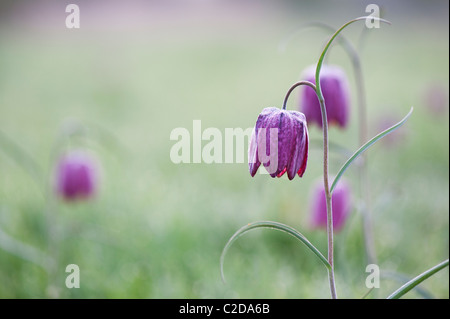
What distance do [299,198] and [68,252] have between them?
37.8 inches

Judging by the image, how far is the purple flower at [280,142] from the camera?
0.77 metres

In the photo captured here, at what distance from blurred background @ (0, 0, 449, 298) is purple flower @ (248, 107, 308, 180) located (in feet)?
1.18

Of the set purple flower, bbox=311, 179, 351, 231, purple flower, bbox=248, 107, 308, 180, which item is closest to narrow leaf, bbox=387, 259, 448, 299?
purple flower, bbox=248, 107, 308, 180

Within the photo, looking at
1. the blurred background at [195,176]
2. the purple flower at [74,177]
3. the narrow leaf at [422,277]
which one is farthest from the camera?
the purple flower at [74,177]

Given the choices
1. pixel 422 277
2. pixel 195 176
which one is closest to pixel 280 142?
pixel 422 277

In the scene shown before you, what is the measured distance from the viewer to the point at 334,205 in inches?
62.3

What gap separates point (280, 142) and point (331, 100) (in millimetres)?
439

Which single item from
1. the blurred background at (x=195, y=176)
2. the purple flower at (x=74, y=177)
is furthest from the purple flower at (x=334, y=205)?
the purple flower at (x=74, y=177)

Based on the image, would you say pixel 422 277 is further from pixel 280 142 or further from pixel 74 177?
pixel 74 177

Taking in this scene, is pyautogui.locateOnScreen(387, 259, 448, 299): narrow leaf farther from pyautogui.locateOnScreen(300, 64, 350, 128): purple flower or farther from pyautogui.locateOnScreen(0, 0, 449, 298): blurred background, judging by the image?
pyautogui.locateOnScreen(300, 64, 350, 128): purple flower

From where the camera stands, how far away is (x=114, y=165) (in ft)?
9.07

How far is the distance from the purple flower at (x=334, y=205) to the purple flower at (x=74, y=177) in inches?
28.7

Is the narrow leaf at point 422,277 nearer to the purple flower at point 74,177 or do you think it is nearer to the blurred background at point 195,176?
the blurred background at point 195,176
